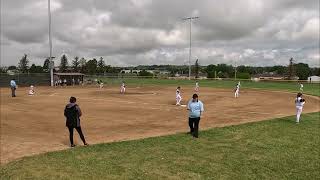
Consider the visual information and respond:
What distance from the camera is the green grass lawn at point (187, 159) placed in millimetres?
10789

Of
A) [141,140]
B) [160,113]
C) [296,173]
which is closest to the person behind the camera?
[296,173]

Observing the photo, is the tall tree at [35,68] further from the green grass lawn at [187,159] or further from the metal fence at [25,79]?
the green grass lawn at [187,159]

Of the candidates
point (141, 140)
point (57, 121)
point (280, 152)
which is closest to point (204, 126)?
point (141, 140)

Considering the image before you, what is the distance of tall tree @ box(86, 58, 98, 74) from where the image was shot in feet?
413

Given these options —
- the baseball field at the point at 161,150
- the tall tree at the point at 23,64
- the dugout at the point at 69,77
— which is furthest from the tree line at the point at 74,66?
the baseball field at the point at 161,150

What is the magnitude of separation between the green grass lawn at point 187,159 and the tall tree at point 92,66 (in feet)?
368

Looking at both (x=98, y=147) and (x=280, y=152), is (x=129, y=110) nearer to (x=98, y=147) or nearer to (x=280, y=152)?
(x=98, y=147)

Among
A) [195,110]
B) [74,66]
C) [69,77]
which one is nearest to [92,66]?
[74,66]

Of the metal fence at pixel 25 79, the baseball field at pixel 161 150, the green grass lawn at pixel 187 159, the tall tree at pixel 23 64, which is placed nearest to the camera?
the green grass lawn at pixel 187 159

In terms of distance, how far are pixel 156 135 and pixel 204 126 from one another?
3.31 metres

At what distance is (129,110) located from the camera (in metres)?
27.4

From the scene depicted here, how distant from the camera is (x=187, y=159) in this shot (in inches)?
483

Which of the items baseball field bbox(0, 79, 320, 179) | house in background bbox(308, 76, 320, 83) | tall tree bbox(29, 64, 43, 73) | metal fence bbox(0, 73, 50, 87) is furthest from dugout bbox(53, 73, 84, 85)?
tall tree bbox(29, 64, 43, 73)

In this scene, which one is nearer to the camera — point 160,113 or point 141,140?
point 141,140
